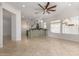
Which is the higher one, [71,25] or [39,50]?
[71,25]

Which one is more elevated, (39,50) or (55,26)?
(55,26)

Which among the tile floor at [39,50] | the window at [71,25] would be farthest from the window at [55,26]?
the tile floor at [39,50]

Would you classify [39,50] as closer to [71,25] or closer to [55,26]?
[71,25]

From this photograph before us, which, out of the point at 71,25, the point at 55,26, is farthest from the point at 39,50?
the point at 55,26

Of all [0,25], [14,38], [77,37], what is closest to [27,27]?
[14,38]

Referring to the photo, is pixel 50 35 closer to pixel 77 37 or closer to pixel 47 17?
pixel 47 17

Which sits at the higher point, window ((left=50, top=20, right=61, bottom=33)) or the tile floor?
window ((left=50, top=20, right=61, bottom=33))

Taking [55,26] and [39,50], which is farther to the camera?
[55,26]

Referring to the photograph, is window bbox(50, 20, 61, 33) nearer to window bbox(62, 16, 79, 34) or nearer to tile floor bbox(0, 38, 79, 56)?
window bbox(62, 16, 79, 34)

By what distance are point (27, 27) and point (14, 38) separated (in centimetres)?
318

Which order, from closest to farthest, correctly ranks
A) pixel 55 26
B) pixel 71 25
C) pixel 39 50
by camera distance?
pixel 39 50 < pixel 71 25 < pixel 55 26

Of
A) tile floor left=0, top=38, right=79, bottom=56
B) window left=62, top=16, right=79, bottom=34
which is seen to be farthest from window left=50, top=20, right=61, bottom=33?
tile floor left=0, top=38, right=79, bottom=56

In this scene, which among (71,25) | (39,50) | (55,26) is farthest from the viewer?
(55,26)

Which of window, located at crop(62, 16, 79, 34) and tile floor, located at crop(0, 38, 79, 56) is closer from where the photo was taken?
tile floor, located at crop(0, 38, 79, 56)
